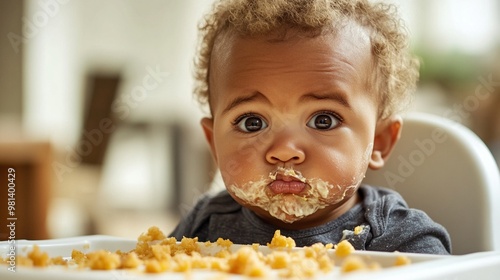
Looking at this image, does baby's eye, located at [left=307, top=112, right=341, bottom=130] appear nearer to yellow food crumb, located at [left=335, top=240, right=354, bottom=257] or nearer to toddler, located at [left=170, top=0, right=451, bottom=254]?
toddler, located at [left=170, top=0, right=451, bottom=254]

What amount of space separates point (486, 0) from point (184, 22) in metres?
2.06

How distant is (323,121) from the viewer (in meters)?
1.03

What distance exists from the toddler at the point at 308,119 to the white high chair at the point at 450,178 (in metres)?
0.11

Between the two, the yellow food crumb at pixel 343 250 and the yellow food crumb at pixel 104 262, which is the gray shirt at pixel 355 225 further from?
the yellow food crumb at pixel 104 262

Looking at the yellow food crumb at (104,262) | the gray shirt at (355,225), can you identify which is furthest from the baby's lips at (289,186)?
the yellow food crumb at (104,262)

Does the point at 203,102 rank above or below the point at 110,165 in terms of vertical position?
above

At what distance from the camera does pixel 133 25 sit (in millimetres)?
4605

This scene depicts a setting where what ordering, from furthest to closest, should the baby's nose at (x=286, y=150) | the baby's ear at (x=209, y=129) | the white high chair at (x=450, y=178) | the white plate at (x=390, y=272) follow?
the baby's ear at (x=209, y=129)
the white high chair at (x=450, y=178)
the baby's nose at (x=286, y=150)
the white plate at (x=390, y=272)

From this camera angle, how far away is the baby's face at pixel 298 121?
39.2 inches

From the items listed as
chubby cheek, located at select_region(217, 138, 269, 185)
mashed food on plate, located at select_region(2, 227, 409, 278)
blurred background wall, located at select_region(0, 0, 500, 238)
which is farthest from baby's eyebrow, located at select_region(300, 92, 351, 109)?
blurred background wall, located at select_region(0, 0, 500, 238)

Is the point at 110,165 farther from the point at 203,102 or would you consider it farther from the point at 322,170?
the point at 322,170

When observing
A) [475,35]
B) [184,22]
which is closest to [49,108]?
[184,22]

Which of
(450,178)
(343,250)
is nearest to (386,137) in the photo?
(450,178)

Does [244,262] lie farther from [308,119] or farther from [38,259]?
[308,119]
